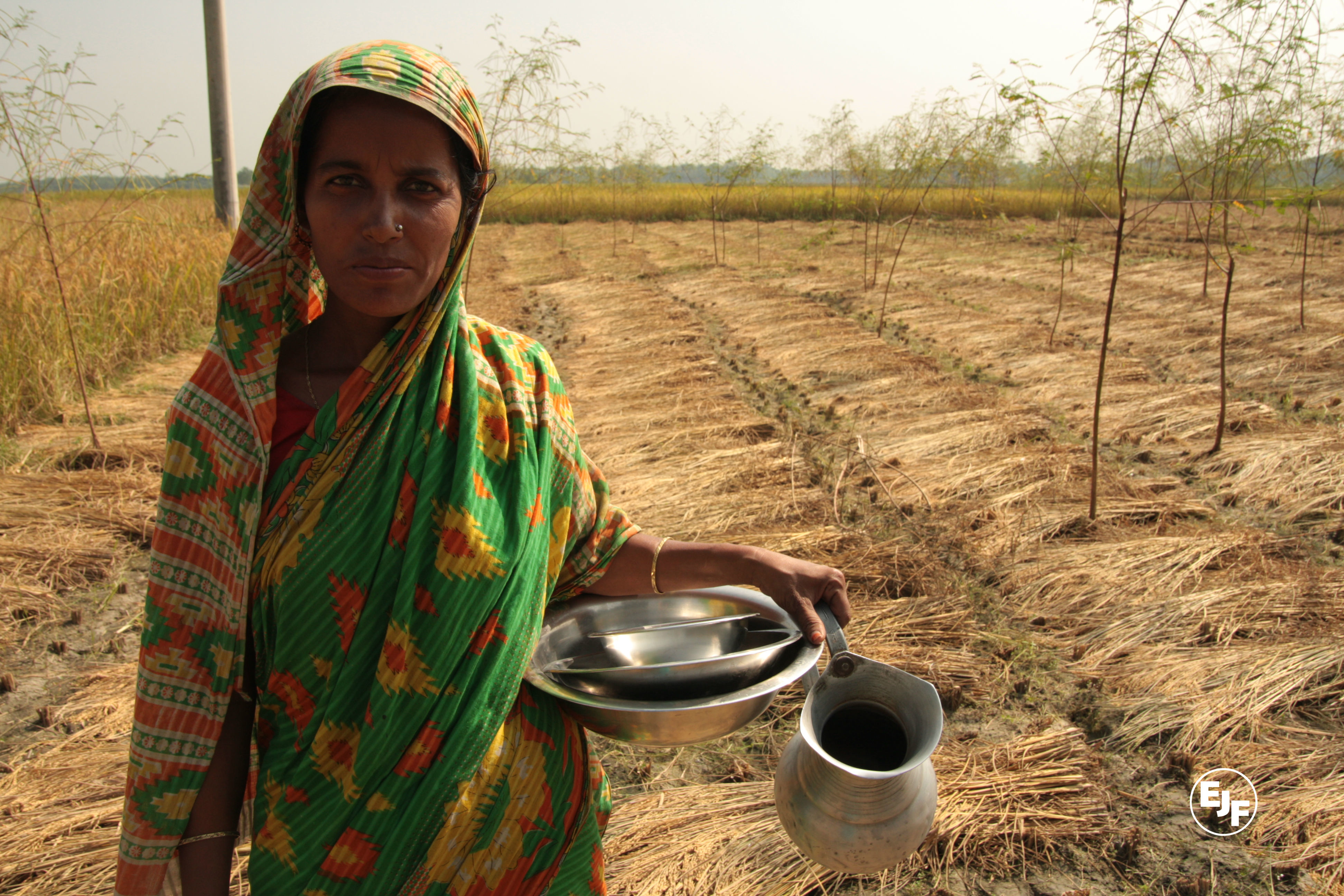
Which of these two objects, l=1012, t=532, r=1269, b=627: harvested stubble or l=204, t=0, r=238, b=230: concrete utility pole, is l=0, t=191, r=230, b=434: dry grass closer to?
l=204, t=0, r=238, b=230: concrete utility pole

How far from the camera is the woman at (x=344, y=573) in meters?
0.96

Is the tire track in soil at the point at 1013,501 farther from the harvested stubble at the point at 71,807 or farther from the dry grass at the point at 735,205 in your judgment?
the dry grass at the point at 735,205

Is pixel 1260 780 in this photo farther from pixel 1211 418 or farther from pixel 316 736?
pixel 1211 418

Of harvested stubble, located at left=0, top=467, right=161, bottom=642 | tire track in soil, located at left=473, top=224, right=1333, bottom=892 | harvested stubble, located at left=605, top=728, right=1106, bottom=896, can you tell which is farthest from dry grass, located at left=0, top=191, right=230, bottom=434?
harvested stubble, located at left=605, top=728, right=1106, bottom=896

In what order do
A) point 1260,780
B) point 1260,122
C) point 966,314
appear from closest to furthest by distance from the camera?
point 1260,780
point 1260,122
point 966,314

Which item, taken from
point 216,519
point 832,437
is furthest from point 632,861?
point 832,437

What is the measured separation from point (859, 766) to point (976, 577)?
2.41 m

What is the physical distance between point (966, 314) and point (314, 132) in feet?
26.9

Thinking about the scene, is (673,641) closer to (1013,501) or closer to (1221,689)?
(1221,689)

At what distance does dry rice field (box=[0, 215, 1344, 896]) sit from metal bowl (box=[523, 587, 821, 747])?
97 cm

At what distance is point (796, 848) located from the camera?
6.76 feet

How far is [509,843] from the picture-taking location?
1050 millimetres

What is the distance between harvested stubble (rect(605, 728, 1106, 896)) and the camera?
1.96 meters

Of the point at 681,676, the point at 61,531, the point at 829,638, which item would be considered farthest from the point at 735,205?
the point at 681,676
